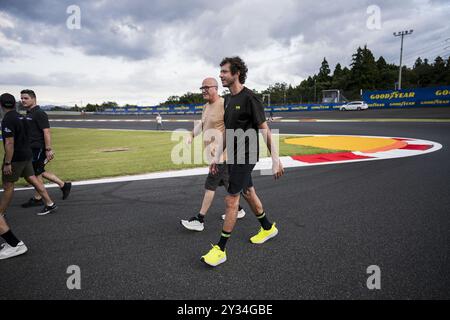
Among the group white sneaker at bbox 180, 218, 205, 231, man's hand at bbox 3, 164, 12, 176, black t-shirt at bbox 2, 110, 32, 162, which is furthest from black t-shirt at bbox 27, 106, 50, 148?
white sneaker at bbox 180, 218, 205, 231

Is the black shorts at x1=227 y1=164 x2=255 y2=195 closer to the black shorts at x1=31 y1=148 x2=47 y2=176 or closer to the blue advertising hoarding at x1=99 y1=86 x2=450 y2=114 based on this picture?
the black shorts at x1=31 y1=148 x2=47 y2=176

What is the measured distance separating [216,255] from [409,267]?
5.98 ft

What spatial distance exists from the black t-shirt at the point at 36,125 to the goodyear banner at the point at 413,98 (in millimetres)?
34282

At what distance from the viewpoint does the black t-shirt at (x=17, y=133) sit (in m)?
3.23

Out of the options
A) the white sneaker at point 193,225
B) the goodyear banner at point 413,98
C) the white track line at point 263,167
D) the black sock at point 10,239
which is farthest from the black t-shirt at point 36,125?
the goodyear banner at point 413,98

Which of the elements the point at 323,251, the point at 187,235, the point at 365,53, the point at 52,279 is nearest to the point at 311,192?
the point at 323,251

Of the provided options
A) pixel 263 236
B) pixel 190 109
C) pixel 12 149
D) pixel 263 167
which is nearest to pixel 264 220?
pixel 263 236

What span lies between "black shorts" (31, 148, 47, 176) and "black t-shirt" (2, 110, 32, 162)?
2.62ft

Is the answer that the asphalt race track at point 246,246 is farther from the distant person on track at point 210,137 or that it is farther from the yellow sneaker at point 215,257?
the distant person on track at point 210,137

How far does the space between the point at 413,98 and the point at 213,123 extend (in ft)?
109

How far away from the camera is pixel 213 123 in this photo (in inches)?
136

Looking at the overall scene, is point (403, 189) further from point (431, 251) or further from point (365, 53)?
point (365, 53)

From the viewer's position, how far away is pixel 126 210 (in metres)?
4.08

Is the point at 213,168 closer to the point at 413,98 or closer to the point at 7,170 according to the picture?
the point at 7,170
